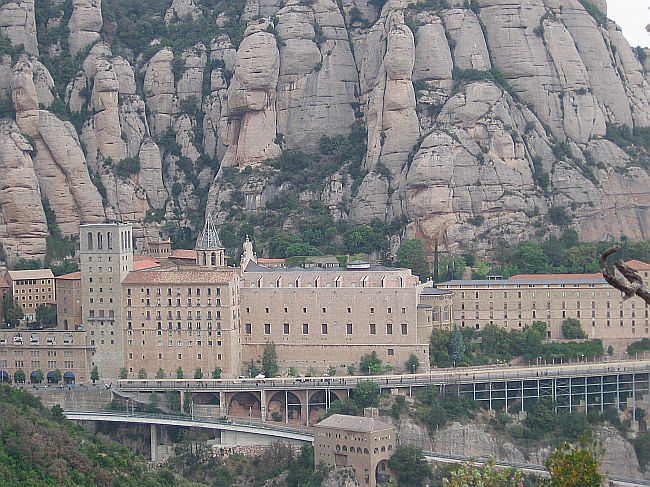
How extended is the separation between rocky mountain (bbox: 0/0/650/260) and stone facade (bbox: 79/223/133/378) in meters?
24.6

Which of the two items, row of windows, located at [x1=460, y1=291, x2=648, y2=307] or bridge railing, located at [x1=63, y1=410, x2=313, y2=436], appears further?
row of windows, located at [x1=460, y1=291, x2=648, y2=307]

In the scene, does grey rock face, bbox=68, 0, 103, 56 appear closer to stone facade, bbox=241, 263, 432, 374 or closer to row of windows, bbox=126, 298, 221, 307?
row of windows, bbox=126, 298, 221, 307

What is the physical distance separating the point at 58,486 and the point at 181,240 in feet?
223

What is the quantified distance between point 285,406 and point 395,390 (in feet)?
28.6

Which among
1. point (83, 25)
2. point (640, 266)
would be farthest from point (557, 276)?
point (83, 25)

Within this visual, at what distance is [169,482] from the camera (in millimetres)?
79312

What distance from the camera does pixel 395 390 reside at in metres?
93.8

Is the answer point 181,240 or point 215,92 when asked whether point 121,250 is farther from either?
point 215,92

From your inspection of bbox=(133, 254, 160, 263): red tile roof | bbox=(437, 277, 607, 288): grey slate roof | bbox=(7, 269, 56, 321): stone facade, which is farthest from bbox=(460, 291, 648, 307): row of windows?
bbox=(7, 269, 56, 321): stone facade

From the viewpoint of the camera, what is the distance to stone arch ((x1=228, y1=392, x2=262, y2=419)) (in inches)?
3745

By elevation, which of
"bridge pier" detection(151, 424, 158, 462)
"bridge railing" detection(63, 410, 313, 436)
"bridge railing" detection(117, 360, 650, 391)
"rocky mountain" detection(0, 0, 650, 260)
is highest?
"rocky mountain" detection(0, 0, 650, 260)

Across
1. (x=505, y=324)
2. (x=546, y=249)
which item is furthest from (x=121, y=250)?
(x=546, y=249)

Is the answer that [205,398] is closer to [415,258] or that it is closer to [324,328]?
[324,328]

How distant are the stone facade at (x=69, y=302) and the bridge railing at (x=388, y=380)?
8.51m
